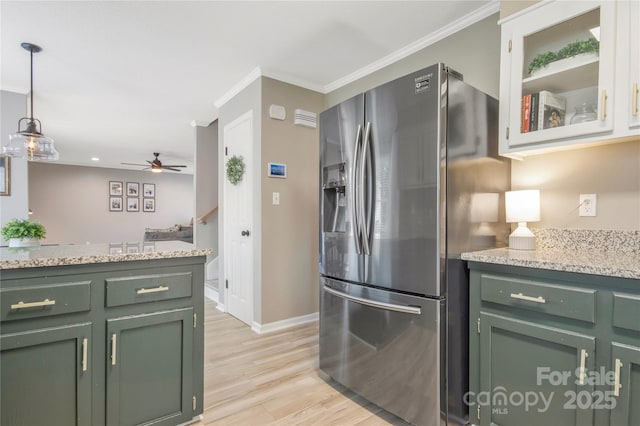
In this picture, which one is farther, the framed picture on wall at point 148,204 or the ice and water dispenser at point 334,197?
the framed picture on wall at point 148,204

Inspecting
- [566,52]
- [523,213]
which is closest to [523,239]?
[523,213]

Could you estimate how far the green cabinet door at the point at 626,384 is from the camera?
1.16m

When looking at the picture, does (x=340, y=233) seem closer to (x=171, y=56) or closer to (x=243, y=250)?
(x=243, y=250)

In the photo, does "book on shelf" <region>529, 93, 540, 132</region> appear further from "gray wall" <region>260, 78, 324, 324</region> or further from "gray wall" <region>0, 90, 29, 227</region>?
"gray wall" <region>0, 90, 29, 227</region>

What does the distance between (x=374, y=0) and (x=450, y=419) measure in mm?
2506

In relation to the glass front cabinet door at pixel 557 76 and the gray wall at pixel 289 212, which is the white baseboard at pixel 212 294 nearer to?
the gray wall at pixel 289 212

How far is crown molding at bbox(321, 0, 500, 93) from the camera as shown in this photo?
84.8 inches

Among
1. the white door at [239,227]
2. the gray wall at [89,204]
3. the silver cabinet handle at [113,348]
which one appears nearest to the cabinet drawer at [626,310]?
the silver cabinet handle at [113,348]

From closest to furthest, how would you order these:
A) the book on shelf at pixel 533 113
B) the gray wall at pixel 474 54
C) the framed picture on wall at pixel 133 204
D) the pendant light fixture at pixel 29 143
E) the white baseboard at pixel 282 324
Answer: the book on shelf at pixel 533 113
the gray wall at pixel 474 54
the pendant light fixture at pixel 29 143
the white baseboard at pixel 282 324
the framed picture on wall at pixel 133 204

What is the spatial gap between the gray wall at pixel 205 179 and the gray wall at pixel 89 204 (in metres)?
5.71

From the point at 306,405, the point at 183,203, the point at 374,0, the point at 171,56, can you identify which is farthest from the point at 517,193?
the point at 183,203

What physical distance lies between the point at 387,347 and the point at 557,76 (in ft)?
5.69

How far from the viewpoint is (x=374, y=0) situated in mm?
2105

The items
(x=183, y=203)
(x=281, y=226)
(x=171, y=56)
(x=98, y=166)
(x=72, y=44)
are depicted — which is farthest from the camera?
(x=183, y=203)
